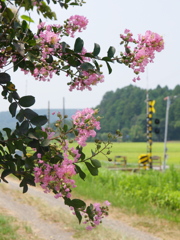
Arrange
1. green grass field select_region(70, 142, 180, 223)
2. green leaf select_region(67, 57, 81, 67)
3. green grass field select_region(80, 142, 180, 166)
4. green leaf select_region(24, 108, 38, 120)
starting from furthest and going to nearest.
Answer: green grass field select_region(80, 142, 180, 166) < green grass field select_region(70, 142, 180, 223) < green leaf select_region(67, 57, 81, 67) < green leaf select_region(24, 108, 38, 120)

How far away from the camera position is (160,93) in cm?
7700

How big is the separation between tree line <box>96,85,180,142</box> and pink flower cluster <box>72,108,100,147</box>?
216 ft

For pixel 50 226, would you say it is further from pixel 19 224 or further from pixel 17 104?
pixel 17 104

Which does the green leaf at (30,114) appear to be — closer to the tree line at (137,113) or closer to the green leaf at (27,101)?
the green leaf at (27,101)

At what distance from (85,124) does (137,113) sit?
77.4 m

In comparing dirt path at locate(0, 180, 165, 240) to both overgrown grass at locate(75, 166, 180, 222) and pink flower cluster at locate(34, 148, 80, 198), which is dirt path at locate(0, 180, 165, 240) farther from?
pink flower cluster at locate(34, 148, 80, 198)

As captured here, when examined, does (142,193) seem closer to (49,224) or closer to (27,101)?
(49,224)

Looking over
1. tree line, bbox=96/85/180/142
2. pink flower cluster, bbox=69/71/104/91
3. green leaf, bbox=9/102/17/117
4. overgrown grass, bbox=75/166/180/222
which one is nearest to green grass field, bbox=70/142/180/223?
overgrown grass, bbox=75/166/180/222

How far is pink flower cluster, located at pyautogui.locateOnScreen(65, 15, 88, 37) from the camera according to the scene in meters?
2.84

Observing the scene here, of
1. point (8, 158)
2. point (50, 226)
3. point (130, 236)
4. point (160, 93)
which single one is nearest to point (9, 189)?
point (50, 226)

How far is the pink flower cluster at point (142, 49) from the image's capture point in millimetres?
2604

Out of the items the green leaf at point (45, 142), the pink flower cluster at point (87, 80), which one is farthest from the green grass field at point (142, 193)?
the green leaf at point (45, 142)

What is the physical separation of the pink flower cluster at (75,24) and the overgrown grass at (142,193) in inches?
180

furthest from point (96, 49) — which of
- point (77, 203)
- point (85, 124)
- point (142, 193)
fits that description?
point (142, 193)
